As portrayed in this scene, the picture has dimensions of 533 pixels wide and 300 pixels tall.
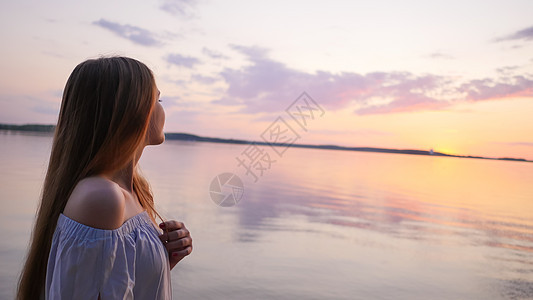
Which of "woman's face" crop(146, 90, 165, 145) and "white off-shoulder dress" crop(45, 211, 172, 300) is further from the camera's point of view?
"woman's face" crop(146, 90, 165, 145)

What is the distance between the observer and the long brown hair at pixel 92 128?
4.88 ft

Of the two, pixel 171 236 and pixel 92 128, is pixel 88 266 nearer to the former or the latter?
pixel 171 236

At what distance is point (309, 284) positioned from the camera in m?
5.18

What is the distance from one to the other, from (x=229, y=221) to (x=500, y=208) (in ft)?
29.5

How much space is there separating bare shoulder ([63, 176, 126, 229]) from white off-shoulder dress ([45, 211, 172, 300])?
0.08 ft

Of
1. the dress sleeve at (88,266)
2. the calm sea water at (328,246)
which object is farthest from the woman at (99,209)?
the calm sea water at (328,246)

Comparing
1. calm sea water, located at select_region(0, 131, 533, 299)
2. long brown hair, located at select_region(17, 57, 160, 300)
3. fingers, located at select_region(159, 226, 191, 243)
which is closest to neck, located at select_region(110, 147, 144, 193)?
long brown hair, located at select_region(17, 57, 160, 300)

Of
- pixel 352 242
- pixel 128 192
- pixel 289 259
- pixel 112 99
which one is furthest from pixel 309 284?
pixel 112 99

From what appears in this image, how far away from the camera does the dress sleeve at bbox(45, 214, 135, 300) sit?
4.38ft

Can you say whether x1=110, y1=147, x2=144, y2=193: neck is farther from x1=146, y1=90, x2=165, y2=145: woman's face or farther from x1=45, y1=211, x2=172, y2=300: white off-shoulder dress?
x1=45, y1=211, x2=172, y2=300: white off-shoulder dress

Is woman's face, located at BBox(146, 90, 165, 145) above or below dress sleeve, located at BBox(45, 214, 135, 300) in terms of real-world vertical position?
above

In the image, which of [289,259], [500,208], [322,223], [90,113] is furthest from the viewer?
[500,208]

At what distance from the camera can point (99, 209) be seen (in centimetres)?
135

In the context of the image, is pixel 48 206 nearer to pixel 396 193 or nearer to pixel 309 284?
pixel 309 284
